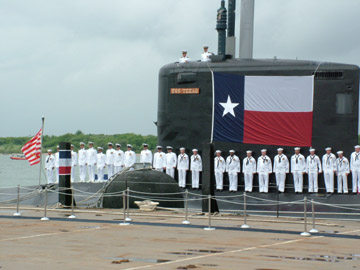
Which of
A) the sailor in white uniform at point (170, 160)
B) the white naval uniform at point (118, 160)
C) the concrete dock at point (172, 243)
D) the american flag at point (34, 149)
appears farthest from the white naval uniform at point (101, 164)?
the concrete dock at point (172, 243)

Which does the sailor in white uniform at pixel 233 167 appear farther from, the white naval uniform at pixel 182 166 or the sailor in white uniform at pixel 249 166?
the white naval uniform at pixel 182 166

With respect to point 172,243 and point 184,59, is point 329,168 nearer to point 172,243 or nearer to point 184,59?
point 184,59

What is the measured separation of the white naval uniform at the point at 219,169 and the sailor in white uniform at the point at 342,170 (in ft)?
11.0

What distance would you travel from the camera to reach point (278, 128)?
62.0ft

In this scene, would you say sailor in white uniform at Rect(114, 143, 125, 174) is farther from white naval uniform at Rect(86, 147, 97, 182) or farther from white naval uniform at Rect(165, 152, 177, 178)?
white naval uniform at Rect(165, 152, 177, 178)

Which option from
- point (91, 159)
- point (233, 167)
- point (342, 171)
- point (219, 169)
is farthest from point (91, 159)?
point (342, 171)

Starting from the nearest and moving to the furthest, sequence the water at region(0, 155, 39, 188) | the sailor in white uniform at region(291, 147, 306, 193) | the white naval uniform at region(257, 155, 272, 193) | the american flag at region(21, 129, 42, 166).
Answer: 1. the sailor in white uniform at region(291, 147, 306, 193)
2. the white naval uniform at region(257, 155, 272, 193)
3. the american flag at region(21, 129, 42, 166)
4. the water at region(0, 155, 39, 188)

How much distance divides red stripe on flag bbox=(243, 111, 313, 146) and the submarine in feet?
0.68

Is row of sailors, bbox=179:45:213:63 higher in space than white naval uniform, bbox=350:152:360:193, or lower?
higher

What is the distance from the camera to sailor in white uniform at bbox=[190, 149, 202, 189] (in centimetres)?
2028

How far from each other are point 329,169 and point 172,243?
8699mm

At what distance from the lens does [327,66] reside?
18.5m

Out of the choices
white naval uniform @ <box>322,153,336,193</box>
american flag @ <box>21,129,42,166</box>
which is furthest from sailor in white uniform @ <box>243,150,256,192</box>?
american flag @ <box>21,129,42,166</box>

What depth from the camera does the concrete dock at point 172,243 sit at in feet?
31.0
